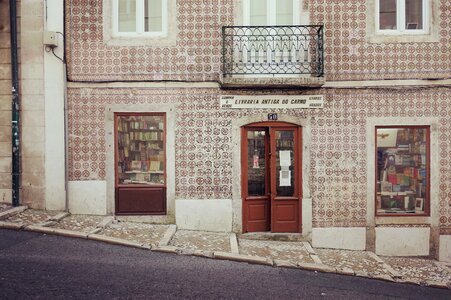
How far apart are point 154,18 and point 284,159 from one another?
13.5 ft

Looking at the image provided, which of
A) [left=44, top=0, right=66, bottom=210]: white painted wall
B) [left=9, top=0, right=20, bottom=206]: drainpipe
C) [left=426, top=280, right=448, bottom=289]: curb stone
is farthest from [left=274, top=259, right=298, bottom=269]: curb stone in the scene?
[left=9, top=0, right=20, bottom=206]: drainpipe

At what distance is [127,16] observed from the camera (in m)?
9.17

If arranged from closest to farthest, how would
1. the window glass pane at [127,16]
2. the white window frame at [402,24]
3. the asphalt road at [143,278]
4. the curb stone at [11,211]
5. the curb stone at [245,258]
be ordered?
the asphalt road at [143,278], the curb stone at [245,258], the curb stone at [11,211], the white window frame at [402,24], the window glass pane at [127,16]

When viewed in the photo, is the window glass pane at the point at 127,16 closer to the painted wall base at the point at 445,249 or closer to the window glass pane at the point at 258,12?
the window glass pane at the point at 258,12

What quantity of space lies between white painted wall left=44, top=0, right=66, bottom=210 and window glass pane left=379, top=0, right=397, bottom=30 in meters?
6.68

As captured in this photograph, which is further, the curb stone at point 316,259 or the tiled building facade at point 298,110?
the tiled building facade at point 298,110

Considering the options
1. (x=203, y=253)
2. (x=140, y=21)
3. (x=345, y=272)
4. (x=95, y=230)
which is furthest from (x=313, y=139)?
(x=95, y=230)

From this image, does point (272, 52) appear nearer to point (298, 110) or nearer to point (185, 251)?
point (298, 110)

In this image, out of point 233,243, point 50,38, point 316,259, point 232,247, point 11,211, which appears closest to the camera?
point 316,259

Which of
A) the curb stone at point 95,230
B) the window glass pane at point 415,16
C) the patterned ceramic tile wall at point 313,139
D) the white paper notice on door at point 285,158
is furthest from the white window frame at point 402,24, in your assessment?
the curb stone at point 95,230

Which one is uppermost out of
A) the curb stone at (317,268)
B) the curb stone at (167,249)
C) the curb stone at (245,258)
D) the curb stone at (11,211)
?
the curb stone at (11,211)

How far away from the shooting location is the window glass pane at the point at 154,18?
360 inches

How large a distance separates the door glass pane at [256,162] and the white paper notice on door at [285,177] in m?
0.37

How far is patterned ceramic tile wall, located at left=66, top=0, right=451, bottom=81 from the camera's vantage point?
8.95m
